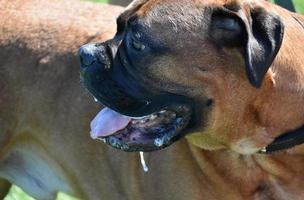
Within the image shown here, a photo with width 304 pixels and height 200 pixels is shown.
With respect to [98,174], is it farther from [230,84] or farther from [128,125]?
[230,84]

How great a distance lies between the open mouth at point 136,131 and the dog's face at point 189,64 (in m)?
0.03

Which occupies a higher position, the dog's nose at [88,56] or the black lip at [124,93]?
the dog's nose at [88,56]

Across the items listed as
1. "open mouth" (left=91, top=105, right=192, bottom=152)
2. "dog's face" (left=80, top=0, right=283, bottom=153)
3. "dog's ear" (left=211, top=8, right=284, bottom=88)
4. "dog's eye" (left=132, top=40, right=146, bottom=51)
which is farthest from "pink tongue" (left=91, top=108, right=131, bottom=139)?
"dog's ear" (left=211, top=8, right=284, bottom=88)

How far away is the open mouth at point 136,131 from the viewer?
396 cm

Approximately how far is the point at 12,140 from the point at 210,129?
5.06 feet

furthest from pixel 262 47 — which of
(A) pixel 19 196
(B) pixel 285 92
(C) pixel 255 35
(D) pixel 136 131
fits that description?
(A) pixel 19 196

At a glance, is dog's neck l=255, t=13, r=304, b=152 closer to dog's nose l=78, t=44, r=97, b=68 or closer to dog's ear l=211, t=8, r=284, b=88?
dog's ear l=211, t=8, r=284, b=88

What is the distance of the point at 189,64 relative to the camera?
12.3 ft

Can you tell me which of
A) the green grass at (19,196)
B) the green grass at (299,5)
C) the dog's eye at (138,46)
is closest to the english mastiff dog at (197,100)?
the dog's eye at (138,46)

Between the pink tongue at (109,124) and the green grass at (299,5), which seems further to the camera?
the green grass at (299,5)

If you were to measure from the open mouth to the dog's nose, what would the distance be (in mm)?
279

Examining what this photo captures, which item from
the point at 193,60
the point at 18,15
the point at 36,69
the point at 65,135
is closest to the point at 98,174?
the point at 65,135

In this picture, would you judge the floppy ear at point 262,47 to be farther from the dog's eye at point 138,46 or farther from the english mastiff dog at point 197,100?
the dog's eye at point 138,46

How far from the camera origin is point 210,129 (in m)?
3.94
